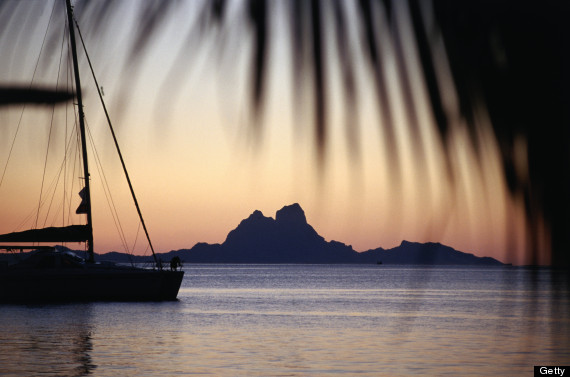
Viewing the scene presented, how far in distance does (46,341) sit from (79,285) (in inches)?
357

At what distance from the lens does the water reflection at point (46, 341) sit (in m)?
29.5

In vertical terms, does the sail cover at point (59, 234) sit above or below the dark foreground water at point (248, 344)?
above

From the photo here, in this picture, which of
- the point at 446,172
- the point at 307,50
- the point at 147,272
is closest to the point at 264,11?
the point at 307,50

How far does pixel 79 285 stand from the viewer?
47969mm

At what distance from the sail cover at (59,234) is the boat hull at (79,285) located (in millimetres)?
2109

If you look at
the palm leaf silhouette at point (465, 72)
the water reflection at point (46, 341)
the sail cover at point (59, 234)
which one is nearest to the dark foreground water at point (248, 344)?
the water reflection at point (46, 341)

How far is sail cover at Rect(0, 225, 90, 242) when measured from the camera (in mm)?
46281

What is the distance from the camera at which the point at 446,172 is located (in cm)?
149

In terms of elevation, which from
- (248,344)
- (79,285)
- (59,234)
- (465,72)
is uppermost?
(59,234)

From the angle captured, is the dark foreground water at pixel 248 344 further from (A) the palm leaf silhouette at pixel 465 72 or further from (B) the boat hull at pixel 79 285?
(A) the palm leaf silhouette at pixel 465 72

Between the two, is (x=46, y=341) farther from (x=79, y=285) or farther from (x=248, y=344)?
(x=248, y=344)

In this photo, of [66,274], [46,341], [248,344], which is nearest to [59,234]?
[66,274]

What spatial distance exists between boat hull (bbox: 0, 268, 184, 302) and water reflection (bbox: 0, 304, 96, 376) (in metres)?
1.53

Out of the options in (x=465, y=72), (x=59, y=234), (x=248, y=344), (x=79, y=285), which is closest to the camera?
(x=465, y=72)
